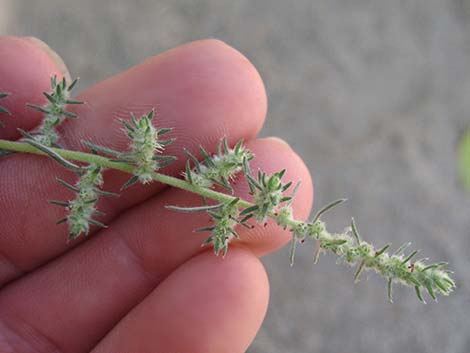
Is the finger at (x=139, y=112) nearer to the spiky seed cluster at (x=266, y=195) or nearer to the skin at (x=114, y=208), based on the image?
the skin at (x=114, y=208)

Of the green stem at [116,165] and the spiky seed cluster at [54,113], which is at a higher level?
the spiky seed cluster at [54,113]

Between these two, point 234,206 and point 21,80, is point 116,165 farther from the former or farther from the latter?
point 21,80

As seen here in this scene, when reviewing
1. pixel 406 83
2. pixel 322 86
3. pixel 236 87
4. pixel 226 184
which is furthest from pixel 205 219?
pixel 406 83

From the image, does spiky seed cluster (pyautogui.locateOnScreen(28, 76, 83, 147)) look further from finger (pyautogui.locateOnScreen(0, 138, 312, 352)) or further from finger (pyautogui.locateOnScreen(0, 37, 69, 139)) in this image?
finger (pyautogui.locateOnScreen(0, 138, 312, 352))

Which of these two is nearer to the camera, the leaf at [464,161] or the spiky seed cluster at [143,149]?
the spiky seed cluster at [143,149]

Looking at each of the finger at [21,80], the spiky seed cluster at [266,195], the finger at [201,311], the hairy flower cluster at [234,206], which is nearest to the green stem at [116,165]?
the hairy flower cluster at [234,206]

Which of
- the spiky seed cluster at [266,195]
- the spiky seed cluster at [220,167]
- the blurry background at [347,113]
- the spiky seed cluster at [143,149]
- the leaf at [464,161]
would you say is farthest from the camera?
the leaf at [464,161]

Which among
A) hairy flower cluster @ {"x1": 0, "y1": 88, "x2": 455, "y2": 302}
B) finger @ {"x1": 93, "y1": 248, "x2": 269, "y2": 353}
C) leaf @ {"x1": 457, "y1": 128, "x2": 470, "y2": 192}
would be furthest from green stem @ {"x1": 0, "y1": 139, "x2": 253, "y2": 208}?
leaf @ {"x1": 457, "y1": 128, "x2": 470, "y2": 192}
